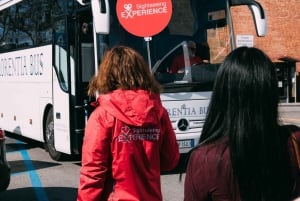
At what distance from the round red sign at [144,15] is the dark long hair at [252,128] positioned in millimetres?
6846

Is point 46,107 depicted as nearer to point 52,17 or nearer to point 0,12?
point 52,17

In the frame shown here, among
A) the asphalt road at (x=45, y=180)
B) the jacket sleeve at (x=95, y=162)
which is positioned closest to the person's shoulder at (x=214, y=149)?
the jacket sleeve at (x=95, y=162)

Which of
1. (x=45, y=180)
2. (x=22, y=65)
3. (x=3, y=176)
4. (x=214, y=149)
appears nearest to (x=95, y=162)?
(x=214, y=149)

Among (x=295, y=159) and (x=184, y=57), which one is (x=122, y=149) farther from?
(x=184, y=57)

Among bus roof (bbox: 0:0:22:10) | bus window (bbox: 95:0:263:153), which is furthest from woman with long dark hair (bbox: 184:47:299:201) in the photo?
bus roof (bbox: 0:0:22:10)

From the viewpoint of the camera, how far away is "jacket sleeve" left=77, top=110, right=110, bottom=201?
3.20 m

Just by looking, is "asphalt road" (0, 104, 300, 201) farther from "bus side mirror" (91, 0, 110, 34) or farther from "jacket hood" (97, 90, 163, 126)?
"jacket hood" (97, 90, 163, 126)

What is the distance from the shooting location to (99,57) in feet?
29.0

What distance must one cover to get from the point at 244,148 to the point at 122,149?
51.7 inches

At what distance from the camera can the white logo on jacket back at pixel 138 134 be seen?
10.7ft

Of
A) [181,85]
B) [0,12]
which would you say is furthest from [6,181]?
[0,12]

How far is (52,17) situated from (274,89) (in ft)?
31.4

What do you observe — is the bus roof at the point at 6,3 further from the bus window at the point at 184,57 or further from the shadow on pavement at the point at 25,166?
the bus window at the point at 184,57

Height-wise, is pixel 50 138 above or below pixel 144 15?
below
